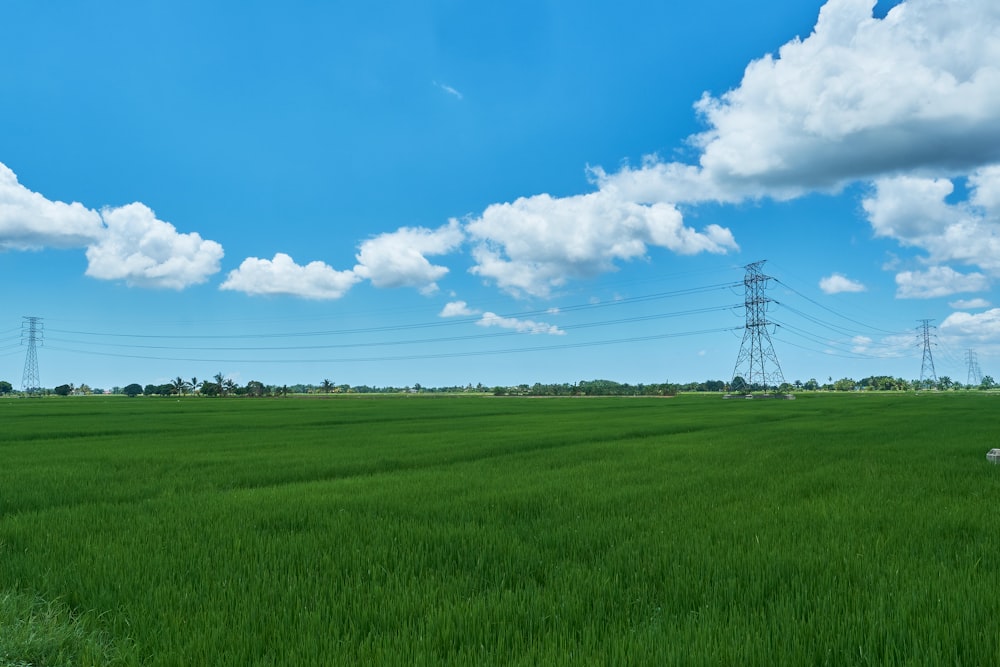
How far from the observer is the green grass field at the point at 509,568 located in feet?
12.7

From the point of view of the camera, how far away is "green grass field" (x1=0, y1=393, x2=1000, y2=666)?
12.7ft

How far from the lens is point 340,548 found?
21.0ft

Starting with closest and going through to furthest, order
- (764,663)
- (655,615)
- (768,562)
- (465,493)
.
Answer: (764,663)
(655,615)
(768,562)
(465,493)

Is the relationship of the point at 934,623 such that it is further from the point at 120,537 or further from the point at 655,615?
the point at 120,537

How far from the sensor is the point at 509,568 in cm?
564

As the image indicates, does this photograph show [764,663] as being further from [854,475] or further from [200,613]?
[854,475]

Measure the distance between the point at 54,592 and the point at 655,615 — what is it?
559 cm

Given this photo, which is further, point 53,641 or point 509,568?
point 509,568

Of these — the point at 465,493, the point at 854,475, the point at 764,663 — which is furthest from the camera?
the point at 854,475

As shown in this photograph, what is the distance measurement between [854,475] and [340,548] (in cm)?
1101

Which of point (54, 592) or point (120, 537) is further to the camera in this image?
point (120, 537)

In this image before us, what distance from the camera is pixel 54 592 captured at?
17.3 feet

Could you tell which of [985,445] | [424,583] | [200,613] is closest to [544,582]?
[424,583]

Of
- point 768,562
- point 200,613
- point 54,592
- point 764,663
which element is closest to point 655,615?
point 764,663
